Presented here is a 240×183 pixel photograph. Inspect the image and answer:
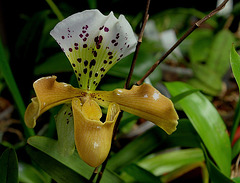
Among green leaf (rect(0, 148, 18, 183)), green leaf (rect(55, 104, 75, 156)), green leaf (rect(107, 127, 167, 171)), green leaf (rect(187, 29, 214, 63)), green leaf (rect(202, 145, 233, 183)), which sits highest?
green leaf (rect(55, 104, 75, 156))

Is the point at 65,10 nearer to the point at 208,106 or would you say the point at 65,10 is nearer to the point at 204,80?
the point at 204,80

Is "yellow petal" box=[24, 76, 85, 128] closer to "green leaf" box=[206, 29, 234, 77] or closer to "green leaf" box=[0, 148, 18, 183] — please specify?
"green leaf" box=[0, 148, 18, 183]

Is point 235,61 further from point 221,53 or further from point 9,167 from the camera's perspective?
point 221,53

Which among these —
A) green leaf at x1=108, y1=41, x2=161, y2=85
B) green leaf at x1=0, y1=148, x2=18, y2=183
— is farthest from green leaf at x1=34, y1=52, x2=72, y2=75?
green leaf at x1=0, y1=148, x2=18, y2=183

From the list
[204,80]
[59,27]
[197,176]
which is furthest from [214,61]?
[59,27]

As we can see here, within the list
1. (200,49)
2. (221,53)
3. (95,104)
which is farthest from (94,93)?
(200,49)

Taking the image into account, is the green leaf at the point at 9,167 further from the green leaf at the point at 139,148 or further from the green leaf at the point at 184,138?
the green leaf at the point at 184,138
